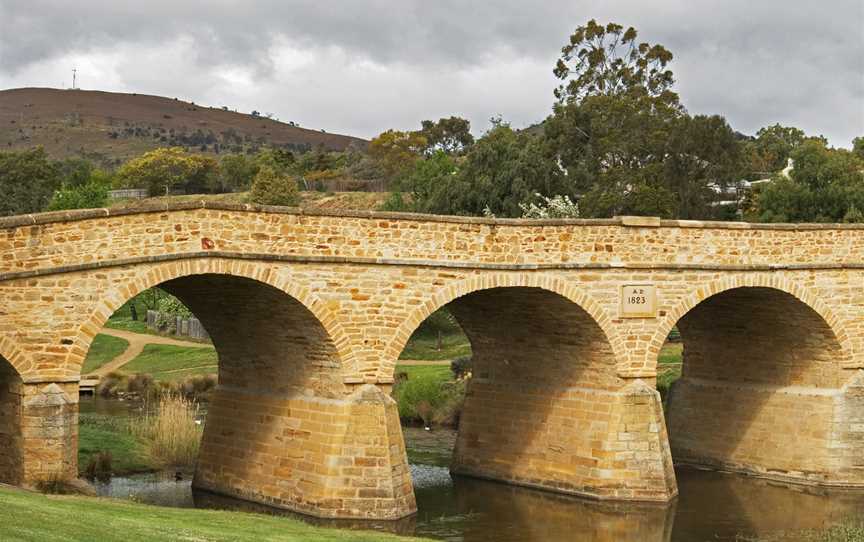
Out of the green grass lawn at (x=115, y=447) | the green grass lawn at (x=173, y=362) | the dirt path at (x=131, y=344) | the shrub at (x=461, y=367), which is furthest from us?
the dirt path at (x=131, y=344)

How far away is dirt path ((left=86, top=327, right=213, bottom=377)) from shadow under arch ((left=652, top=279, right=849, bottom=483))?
63.2 feet

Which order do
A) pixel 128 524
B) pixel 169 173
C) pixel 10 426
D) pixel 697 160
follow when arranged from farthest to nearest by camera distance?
pixel 169 173 → pixel 697 160 → pixel 10 426 → pixel 128 524

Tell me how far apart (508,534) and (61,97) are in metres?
115

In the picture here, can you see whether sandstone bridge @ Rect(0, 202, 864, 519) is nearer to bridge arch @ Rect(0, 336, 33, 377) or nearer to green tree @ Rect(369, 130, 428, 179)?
bridge arch @ Rect(0, 336, 33, 377)

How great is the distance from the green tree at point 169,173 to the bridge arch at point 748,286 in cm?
5764

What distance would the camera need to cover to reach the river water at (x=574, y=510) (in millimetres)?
20000

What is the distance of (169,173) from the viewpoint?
257 feet

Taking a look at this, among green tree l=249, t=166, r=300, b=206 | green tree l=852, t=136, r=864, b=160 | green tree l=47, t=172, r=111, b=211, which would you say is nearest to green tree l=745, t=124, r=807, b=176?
green tree l=852, t=136, r=864, b=160

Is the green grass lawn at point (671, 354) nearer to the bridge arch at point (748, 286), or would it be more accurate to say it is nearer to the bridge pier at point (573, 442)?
the bridge arch at point (748, 286)

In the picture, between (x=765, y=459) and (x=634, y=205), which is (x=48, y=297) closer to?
(x=765, y=459)

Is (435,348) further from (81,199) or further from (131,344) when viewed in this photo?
(81,199)

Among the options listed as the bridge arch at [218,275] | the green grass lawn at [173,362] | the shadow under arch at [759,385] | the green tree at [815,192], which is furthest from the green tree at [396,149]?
the bridge arch at [218,275]

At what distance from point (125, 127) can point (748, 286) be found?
338 ft

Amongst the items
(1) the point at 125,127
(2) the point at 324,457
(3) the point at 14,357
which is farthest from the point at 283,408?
(1) the point at 125,127
